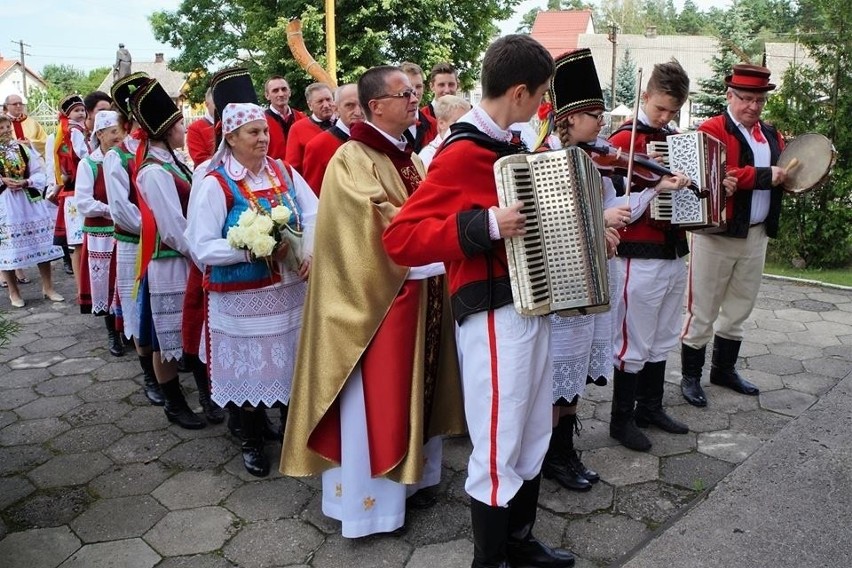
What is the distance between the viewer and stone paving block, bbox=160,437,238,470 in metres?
4.16

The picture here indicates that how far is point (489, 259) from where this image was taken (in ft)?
8.45

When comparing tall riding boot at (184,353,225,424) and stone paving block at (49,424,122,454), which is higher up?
tall riding boot at (184,353,225,424)

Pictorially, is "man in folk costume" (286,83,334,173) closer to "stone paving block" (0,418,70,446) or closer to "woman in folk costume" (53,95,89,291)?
"woman in folk costume" (53,95,89,291)

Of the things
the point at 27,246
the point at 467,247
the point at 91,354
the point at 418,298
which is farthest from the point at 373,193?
the point at 27,246

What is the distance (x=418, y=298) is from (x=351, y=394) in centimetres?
53

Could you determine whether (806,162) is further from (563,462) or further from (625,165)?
(563,462)

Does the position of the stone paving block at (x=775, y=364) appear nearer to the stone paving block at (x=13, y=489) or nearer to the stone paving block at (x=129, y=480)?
the stone paving block at (x=129, y=480)

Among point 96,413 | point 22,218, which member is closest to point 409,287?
point 96,413

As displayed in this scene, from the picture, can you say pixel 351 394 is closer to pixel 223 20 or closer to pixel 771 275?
pixel 771 275

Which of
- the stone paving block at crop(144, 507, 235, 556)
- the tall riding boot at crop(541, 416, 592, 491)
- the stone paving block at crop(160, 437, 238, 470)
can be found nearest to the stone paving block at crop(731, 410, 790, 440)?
the tall riding boot at crop(541, 416, 592, 491)

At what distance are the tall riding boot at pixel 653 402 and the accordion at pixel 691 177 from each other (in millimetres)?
940

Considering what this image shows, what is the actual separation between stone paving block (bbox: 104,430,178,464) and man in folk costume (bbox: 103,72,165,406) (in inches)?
23.7

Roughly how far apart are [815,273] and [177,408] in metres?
7.67

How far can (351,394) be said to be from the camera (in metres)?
3.27
